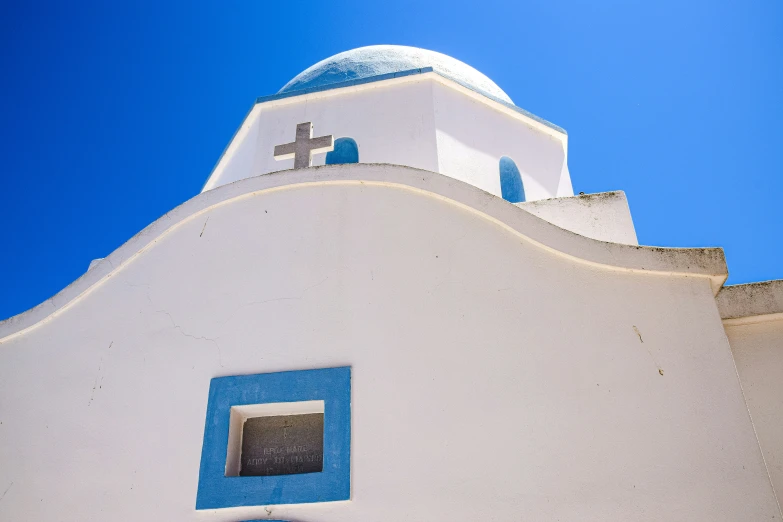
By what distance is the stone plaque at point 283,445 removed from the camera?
3.34 m

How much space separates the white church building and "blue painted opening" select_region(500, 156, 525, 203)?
2764mm

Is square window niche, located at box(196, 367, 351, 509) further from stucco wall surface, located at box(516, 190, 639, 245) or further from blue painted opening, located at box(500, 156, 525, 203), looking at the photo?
blue painted opening, located at box(500, 156, 525, 203)

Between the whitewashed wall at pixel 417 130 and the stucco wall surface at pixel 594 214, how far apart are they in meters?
1.22

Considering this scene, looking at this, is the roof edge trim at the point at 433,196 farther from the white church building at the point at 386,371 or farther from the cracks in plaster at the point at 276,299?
the cracks in plaster at the point at 276,299

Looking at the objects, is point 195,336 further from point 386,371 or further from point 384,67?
point 384,67

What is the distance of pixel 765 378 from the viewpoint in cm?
351

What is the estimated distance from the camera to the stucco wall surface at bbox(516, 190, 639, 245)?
4.78m

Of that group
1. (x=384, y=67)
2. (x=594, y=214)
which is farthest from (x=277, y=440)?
(x=384, y=67)

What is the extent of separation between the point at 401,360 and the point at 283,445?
839 mm

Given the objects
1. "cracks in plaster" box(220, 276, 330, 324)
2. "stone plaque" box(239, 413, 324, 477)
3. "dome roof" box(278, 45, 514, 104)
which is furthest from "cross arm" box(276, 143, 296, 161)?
"dome roof" box(278, 45, 514, 104)

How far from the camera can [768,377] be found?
3.51m

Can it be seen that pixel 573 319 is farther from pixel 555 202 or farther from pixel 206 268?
pixel 206 268

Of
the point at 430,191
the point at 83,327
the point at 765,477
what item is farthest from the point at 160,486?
the point at 765,477

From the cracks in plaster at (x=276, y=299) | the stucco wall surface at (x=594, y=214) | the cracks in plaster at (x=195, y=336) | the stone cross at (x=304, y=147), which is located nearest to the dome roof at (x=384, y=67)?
the stucco wall surface at (x=594, y=214)
